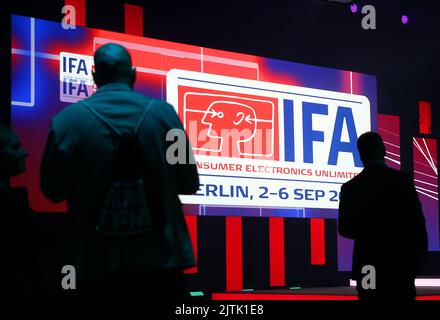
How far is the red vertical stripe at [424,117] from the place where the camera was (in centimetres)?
598

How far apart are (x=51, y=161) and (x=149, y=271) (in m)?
0.40

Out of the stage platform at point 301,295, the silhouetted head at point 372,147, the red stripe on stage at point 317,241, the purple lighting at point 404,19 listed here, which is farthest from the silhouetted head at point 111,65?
the purple lighting at point 404,19

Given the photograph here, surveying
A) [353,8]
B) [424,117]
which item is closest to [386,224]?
[353,8]

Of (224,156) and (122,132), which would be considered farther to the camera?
(224,156)

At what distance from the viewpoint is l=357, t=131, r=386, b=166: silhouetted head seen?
261cm

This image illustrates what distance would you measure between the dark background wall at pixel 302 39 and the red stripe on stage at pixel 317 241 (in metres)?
0.06

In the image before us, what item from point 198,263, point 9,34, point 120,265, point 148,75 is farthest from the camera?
point 198,263

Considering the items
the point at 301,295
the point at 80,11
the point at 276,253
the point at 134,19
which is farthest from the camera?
the point at 276,253

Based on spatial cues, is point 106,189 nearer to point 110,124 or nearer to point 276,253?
point 110,124

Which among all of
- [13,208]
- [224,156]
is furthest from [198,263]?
[13,208]

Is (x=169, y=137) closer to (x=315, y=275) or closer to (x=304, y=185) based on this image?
(x=304, y=185)

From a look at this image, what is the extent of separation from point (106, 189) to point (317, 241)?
3.59 meters

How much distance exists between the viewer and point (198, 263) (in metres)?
4.63

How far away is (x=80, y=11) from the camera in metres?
4.31
